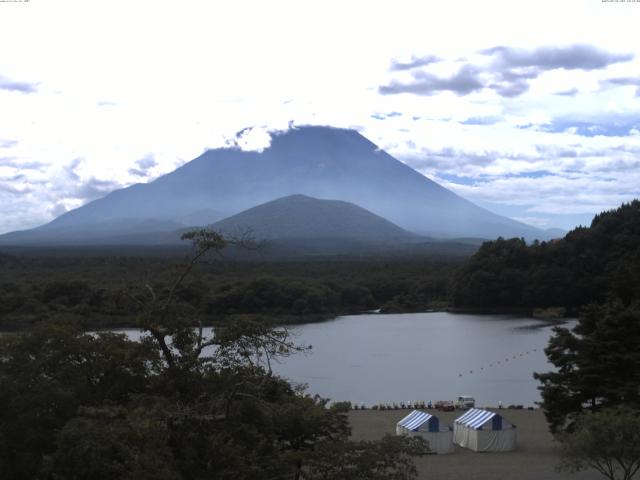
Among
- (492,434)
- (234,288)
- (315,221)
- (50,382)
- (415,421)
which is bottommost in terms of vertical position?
(492,434)

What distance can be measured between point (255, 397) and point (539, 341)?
2717 centimetres

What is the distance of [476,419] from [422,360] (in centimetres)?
1367

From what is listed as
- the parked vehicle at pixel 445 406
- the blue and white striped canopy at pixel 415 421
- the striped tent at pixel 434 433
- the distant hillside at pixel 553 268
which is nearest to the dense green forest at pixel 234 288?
the distant hillside at pixel 553 268

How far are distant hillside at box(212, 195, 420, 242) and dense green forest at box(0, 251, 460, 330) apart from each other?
58077 millimetres

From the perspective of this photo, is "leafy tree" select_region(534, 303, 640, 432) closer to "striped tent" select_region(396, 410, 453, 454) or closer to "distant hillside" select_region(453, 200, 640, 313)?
"striped tent" select_region(396, 410, 453, 454)

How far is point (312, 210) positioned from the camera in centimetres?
13675

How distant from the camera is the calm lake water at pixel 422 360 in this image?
22484 millimetres

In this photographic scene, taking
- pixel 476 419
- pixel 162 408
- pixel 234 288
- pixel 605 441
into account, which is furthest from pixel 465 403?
pixel 234 288

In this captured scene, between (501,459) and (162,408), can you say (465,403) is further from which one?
(162,408)

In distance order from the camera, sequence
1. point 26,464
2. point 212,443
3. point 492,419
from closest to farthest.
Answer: point 212,443 < point 26,464 < point 492,419

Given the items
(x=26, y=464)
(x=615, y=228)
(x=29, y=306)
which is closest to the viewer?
(x=26, y=464)

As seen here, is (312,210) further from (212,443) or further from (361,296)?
(212,443)

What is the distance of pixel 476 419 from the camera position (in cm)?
1480

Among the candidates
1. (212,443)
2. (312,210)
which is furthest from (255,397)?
(312,210)
